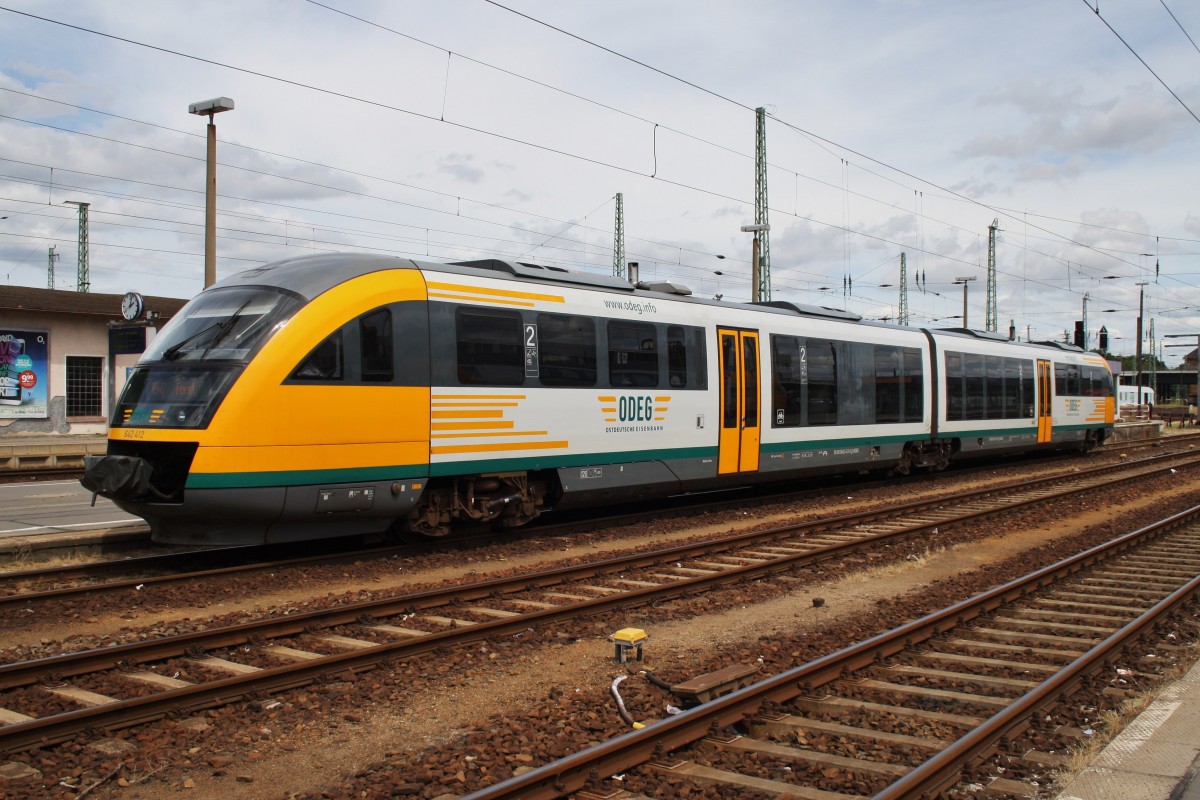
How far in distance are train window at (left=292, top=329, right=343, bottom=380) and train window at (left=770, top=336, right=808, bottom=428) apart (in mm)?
7885

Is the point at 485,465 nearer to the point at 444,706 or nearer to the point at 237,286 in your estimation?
the point at 237,286

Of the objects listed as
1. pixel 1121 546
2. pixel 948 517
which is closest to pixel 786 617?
pixel 1121 546

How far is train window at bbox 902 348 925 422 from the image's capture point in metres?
19.5

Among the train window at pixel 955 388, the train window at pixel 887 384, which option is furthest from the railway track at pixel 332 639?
the train window at pixel 955 388

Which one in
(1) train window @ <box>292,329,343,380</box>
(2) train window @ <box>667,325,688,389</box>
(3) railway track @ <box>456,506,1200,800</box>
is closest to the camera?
(3) railway track @ <box>456,506,1200,800</box>

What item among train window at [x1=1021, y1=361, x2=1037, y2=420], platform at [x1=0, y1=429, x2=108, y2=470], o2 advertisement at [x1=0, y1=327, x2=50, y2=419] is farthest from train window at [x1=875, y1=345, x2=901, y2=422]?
o2 advertisement at [x1=0, y1=327, x2=50, y2=419]

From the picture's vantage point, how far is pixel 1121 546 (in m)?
12.0

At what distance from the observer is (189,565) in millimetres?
10367

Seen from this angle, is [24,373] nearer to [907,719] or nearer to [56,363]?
[56,363]

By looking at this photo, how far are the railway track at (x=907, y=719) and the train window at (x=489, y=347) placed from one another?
5.48 meters

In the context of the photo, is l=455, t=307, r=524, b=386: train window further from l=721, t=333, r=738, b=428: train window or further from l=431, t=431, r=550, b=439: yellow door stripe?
l=721, t=333, r=738, b=428: train window

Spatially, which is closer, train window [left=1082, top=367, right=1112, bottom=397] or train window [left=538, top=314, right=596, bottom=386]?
train window [left=538, top=314, right=596, bottom=386]

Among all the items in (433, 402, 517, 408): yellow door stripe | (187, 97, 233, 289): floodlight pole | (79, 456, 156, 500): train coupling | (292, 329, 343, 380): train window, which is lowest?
(79, 456, 156, 500): train coupling

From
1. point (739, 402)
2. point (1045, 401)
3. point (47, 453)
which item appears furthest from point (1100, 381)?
point (47, 453)
